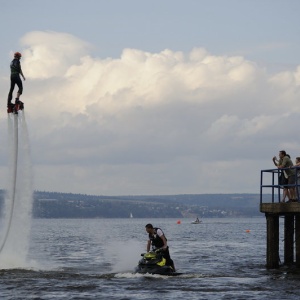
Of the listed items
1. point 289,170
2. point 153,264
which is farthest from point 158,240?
point 289,170

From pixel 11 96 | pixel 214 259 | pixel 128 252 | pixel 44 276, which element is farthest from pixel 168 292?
pixel 214 259

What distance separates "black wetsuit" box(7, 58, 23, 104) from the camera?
114ft

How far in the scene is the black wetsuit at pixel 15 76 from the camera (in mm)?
34812

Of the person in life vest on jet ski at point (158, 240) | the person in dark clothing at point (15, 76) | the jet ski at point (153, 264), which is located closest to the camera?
the person in life vest on jet ski at point (158, 240)

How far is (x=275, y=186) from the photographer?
37000mm

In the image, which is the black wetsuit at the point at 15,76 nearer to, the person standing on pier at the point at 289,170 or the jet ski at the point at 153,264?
the jet ski at the point at 153,264

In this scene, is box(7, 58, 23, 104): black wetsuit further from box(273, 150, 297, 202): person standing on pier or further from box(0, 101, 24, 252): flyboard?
box(273, 150, 297, 202): person standing on pier

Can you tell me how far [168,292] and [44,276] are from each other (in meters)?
8.18

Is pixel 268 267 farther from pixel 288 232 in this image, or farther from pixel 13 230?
pixel 13 230

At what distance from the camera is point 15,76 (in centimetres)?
3481

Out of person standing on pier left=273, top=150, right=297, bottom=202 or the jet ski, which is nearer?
the jet ski

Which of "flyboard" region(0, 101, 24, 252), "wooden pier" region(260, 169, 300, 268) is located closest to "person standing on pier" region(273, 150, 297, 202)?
"wooden pier" region(260, 169, 300, 268)

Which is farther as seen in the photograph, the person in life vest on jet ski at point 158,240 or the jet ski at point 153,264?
the jet ski at point 153,264

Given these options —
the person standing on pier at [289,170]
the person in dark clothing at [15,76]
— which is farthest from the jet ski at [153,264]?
the person in dark clothing at [15,76]
